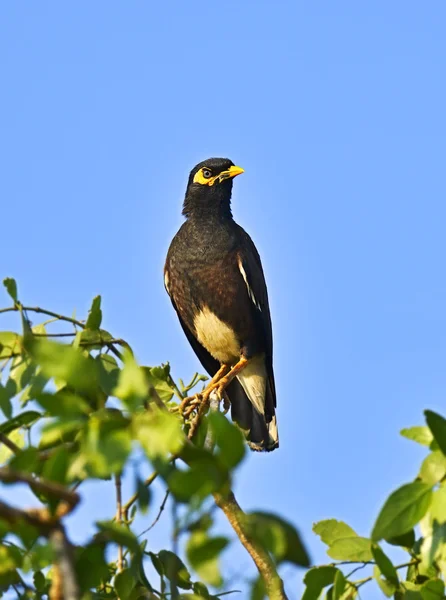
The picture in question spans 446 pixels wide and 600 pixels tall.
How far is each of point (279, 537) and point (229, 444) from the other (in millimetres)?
133

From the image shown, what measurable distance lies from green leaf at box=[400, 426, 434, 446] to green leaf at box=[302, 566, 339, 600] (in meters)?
0.42

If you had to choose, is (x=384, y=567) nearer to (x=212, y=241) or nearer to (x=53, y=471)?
(x=53, y=471)

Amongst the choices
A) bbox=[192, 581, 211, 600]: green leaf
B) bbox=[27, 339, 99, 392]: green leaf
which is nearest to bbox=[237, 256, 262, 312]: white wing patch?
bbox=[192, 581, 211, 600]: green leaf

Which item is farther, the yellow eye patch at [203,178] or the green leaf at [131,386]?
the yellow eye patch at [203,178]

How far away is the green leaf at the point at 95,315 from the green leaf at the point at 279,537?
1.28m

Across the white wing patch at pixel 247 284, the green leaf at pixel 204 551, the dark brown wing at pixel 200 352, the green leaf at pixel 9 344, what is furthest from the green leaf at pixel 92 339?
the dark brown wing at pixel 200 352

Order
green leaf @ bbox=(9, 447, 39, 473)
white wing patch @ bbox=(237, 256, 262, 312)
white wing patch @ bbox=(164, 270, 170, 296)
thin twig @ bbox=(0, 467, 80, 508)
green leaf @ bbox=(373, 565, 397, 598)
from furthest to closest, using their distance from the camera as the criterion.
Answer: white wing patch @ bbox=(164, 270, 170, 296) < white wing patch @ bbox=(237, 256, 262, 312) < green leaf @ bbox=(373, 565, 397, 598) < green leaf @ bbox=(9, 447, 39, 473) < thin twig @ bbox=(0, 467, 80, 508)

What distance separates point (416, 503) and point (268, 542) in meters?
0.45

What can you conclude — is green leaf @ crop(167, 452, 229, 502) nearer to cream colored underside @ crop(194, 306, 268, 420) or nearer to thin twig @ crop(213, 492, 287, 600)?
thin twig @ crop(213, 492, 287, 600)

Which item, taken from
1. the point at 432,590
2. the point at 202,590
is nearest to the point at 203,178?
the point at 202,590

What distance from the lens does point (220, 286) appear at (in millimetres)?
5938

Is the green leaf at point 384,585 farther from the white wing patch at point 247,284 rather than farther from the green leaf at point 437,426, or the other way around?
the white wing patch at point 247,284

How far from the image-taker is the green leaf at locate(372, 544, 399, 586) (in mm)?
1823

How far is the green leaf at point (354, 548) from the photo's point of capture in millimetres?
1892
